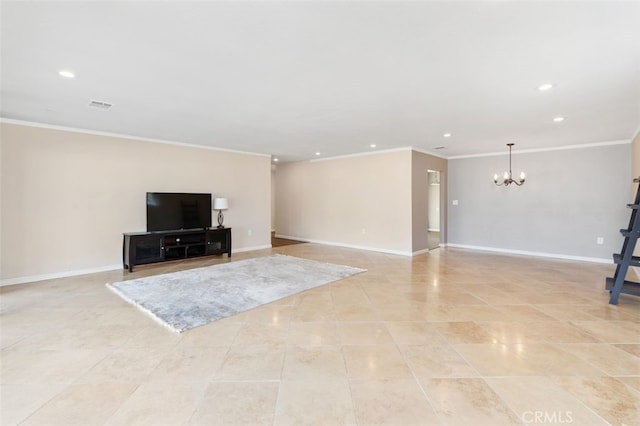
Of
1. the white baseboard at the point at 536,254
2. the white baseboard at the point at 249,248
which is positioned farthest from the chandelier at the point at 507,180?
the white baseboard at the point at 249,248

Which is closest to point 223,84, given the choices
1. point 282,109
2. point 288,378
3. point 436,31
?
point 282,109

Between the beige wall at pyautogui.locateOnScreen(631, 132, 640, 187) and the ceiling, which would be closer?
the ceiling

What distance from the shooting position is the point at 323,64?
259 cm

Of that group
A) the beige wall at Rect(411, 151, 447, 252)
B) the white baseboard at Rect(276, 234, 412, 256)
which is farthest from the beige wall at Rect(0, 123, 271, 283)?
the beige wall at Rect(411, 151, 447, 252)

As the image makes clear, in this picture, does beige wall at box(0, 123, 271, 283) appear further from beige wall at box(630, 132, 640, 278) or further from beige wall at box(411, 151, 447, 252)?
beige wall at box(630, 132, 640, 278)

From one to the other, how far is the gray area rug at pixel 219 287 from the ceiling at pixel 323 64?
2.42 meters

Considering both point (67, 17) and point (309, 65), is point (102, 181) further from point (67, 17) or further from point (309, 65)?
point (309, 65)

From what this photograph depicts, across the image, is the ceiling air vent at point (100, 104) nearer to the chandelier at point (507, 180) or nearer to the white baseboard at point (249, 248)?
the white baseboard at point (249, 248)

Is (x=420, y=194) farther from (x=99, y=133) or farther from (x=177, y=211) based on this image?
(x=99, y=133)

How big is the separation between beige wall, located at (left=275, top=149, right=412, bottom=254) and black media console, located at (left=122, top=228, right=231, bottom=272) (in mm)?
2959

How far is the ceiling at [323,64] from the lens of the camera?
74.5 inches

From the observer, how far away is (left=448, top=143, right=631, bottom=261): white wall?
5.96m

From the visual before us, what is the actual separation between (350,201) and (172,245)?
14.2ft

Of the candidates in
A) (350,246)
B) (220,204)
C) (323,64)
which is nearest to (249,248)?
(220,204)
